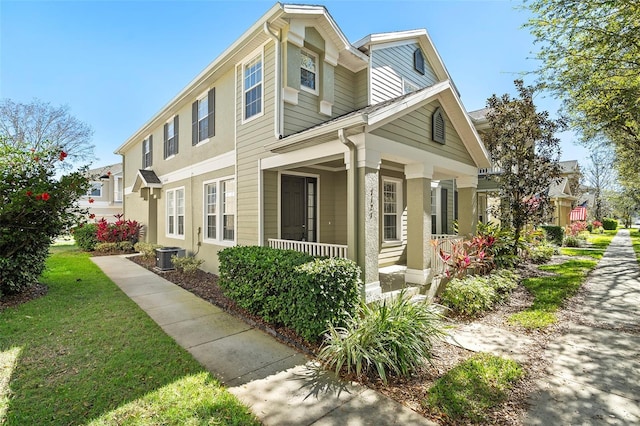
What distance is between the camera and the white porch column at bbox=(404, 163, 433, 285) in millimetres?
6621

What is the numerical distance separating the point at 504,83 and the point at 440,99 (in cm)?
515

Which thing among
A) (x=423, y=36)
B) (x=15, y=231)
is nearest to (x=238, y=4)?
(x=423, y=36)

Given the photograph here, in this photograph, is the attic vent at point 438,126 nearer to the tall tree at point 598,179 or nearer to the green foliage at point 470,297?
Answer: the green foliage at point 470,297

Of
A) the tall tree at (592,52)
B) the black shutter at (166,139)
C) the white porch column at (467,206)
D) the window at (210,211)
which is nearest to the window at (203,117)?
the window at (210,211)

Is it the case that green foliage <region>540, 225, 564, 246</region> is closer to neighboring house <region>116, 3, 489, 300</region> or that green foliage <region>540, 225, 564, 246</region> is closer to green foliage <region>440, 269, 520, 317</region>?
neighboring house <region>116, 3, 489, 300</region>

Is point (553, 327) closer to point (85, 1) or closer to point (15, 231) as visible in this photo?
point (15, 231)

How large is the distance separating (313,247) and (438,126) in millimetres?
4176

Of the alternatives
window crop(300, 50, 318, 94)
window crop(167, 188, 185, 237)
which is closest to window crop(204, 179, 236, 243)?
window crop(167, 188, 185, 237)

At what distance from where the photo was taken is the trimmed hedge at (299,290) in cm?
434

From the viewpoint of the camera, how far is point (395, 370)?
143 inches

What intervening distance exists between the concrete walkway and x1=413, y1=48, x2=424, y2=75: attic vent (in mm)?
8593

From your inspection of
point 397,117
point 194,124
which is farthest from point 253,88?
point 397,117

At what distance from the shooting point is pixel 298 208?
27.6 feet

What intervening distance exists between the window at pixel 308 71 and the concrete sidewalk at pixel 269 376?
5.64m
